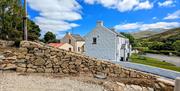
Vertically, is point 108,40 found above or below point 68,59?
above

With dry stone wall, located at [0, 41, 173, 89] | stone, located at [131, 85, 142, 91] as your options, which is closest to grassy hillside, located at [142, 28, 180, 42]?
dry stone wall, located at [0, 41, 173, 89]

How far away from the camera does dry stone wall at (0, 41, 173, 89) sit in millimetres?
7660

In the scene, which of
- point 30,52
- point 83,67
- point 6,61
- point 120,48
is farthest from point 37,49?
point 120,48

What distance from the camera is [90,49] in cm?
2719

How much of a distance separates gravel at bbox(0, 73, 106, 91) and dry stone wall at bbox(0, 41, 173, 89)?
0.63 meters

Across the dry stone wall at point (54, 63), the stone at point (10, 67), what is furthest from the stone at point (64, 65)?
the stone at point (10, 67)

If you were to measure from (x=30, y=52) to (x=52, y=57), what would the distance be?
969mm

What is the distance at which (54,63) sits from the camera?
7.85 m

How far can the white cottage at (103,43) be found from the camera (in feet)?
82.6

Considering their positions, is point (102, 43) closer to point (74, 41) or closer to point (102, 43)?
point (102, 43)

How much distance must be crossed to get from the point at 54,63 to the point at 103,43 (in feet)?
60.3

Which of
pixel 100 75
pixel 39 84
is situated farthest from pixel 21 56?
pixel 100 75

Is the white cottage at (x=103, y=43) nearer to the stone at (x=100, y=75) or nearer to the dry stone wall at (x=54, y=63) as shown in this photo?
the dry stone wall at (x=54, y=63)

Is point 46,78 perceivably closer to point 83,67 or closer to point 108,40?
point 83,67
